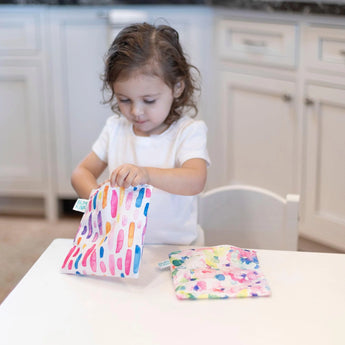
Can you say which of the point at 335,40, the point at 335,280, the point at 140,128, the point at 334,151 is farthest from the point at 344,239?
the point at 335,280

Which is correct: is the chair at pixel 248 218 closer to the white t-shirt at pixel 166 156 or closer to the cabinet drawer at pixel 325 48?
the white t-shirt at pixel 166 156

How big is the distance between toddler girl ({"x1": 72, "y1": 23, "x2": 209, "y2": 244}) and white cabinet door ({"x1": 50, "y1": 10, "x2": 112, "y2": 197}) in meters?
1.02

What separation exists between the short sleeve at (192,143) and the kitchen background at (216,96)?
0.73 meters

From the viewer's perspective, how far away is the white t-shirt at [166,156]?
130cm

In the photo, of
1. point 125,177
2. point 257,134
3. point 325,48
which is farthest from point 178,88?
point 257,134

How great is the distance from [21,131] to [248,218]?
143cm

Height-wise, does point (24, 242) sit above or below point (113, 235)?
below

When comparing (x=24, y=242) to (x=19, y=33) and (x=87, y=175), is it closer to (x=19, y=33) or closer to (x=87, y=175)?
Result: (x=19, y=33)

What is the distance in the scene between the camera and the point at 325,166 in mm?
2002

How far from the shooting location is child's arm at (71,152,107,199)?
1265 millimetres

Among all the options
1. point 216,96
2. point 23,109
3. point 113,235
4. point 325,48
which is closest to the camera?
point 113,235

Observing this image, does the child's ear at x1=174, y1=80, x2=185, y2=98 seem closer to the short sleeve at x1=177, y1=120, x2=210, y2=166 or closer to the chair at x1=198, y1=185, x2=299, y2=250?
the short sleeve at x1=177, y1=120, x2=210, y2=166

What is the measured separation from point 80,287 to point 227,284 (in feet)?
0.69

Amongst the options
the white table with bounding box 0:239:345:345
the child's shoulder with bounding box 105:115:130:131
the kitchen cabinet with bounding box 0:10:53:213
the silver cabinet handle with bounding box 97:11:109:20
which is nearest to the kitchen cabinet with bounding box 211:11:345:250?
the silver cabinet handle with bounding box 97:11:109:20
